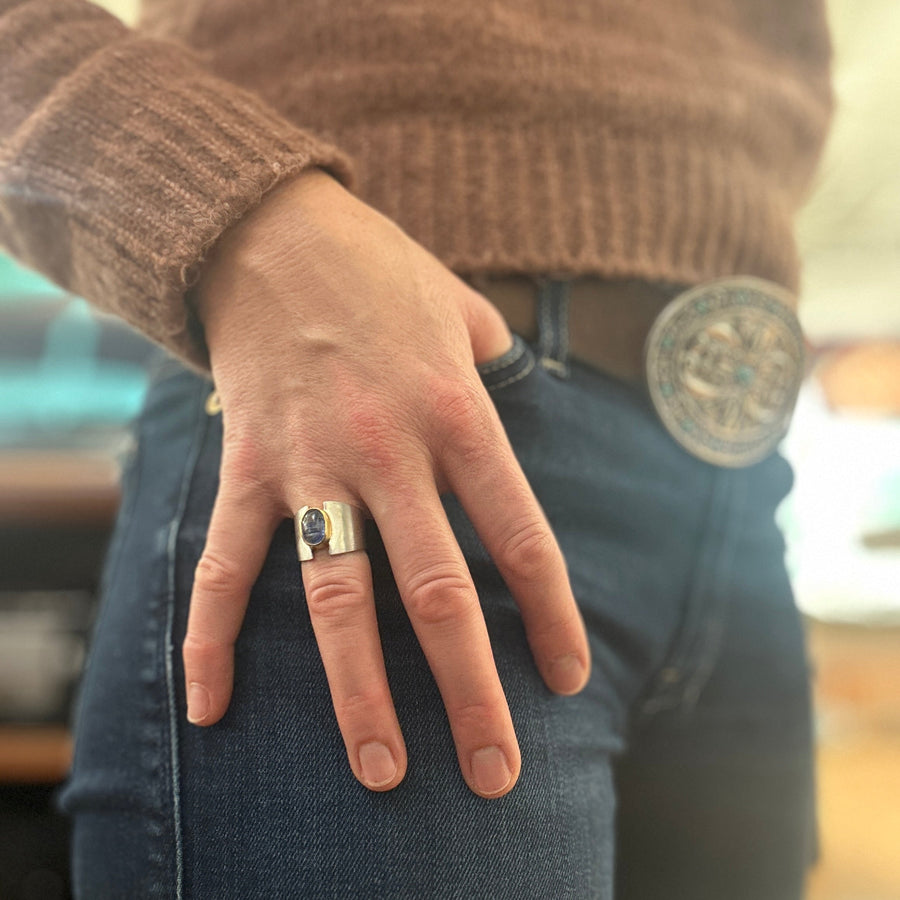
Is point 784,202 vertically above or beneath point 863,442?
beneath

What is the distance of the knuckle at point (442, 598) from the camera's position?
0.37 m

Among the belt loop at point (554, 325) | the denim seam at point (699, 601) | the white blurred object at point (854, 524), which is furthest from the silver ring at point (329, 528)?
the white blurred object at point (854, 524)

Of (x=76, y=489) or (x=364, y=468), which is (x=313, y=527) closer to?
(x=364, y=468)

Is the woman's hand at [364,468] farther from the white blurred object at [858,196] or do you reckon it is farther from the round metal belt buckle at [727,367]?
the white blurred object at [858,196]

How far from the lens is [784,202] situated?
0.66 metres

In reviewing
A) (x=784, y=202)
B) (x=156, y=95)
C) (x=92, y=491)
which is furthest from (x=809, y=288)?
(x=92, y=491)

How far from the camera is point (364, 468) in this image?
378 mm

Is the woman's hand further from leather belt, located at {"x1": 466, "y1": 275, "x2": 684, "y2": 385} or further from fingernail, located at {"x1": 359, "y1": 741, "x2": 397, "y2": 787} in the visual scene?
leather belt, located at {"x1": 466, "y1": 275, "x2": 684, "y2": 385}

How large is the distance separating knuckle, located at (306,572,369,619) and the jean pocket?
0.15 m

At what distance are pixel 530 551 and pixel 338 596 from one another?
0.10 m

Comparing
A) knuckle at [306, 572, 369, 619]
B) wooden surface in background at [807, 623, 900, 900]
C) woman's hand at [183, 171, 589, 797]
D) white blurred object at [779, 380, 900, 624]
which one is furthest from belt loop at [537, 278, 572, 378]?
white blurred object at [779, 380, 900, 624]

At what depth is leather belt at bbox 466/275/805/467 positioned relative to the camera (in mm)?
548

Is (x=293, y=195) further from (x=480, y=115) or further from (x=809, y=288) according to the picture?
(x=809, y=288)

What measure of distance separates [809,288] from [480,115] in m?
0.37
